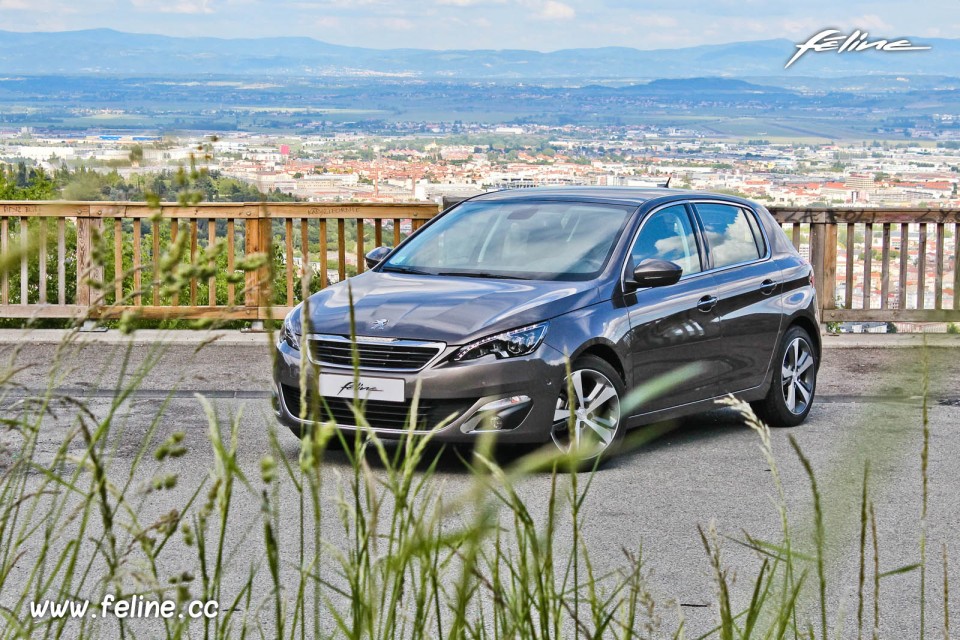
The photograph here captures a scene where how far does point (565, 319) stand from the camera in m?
→ 7.60

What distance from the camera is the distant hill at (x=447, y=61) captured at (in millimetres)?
133375

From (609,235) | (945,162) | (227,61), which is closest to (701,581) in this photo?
(609,235)

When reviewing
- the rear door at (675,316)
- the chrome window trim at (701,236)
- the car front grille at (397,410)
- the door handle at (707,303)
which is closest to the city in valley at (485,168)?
the chrome window trim at (701,236)

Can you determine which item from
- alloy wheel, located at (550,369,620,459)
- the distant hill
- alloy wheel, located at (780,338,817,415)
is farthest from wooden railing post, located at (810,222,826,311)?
the distant hill

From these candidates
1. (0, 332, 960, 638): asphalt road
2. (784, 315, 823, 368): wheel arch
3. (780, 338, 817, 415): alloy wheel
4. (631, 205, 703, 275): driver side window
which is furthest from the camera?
(784, 315, 823, 368): wheel arch

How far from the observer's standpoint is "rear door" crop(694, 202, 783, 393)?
8.84 metres

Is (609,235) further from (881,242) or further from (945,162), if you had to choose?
(945,162)

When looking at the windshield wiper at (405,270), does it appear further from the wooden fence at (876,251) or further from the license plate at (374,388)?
the wooden fence at (876,251)

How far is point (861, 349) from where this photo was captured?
44.3 feet

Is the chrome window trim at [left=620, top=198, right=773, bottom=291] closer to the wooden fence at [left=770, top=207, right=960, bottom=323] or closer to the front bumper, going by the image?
the front bumper

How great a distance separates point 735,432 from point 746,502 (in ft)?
7.07

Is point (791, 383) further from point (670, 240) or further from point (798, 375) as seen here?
point (670, 240)

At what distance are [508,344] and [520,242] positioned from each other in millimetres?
1366

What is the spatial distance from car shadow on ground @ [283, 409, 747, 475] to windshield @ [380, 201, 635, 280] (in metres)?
0.99
